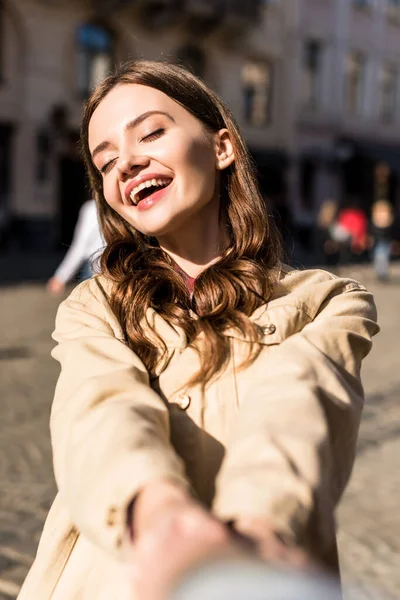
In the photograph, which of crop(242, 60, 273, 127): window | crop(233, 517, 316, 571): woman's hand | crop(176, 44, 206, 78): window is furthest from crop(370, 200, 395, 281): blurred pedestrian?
crop(233, 517, 316, 571): woman's hand

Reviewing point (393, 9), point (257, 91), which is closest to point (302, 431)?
point (257, 91)

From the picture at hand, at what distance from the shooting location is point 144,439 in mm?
1182

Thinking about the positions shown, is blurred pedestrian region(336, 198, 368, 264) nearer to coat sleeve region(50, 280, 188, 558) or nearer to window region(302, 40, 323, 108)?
window region(302, 40, 323, 108)

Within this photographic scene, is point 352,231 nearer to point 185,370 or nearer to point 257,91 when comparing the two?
point 257,91

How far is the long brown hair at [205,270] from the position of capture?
146 centimetres

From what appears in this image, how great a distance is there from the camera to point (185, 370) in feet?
4.68

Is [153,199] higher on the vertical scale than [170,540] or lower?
higher

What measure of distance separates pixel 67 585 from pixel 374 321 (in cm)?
68

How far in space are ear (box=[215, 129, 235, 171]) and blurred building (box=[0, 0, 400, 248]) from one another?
18784mm

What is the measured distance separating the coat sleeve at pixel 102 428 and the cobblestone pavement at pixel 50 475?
80.1 inches

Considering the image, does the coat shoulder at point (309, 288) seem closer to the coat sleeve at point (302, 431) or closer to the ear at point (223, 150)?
the coat sleeve at point (302, 431)

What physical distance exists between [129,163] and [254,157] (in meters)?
10.5

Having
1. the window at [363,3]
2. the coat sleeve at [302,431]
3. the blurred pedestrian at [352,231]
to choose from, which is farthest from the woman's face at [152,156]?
the window at [363,3]

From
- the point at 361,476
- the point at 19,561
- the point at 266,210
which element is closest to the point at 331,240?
the point at 361,476
